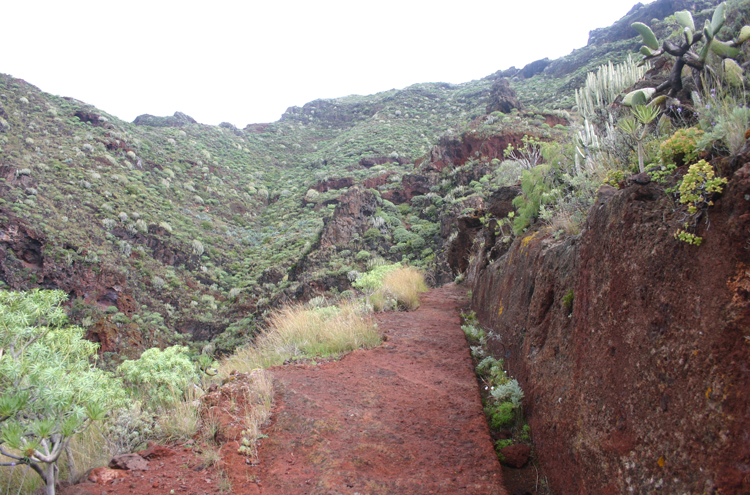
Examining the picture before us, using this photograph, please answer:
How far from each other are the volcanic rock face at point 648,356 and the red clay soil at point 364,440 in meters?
0.65

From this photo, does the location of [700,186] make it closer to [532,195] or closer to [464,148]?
[532,195]

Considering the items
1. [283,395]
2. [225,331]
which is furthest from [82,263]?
[283,395]

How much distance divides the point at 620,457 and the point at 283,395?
11.1 ft

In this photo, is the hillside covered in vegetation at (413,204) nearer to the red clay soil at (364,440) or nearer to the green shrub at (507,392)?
the green shrub at (507,392)

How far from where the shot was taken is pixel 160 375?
4488 mm

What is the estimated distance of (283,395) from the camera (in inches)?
171

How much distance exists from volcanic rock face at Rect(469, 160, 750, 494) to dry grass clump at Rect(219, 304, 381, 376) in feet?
11.3

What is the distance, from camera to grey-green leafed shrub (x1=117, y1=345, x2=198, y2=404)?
14.3 feet

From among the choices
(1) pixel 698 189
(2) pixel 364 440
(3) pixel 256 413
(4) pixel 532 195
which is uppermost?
(1) pixel 698 189

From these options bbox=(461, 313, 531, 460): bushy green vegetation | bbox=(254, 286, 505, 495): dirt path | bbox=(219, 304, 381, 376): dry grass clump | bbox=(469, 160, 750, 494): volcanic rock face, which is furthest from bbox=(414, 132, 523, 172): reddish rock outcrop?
bbox=(469, 160, 750, 494): volcanic rock face

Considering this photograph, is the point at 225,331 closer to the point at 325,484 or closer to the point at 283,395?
the point at 283,395

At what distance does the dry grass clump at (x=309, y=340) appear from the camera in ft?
19.9

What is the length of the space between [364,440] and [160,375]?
2645 millimetres

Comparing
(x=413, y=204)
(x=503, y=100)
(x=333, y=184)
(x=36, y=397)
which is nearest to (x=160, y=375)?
(x=36, y=397)
